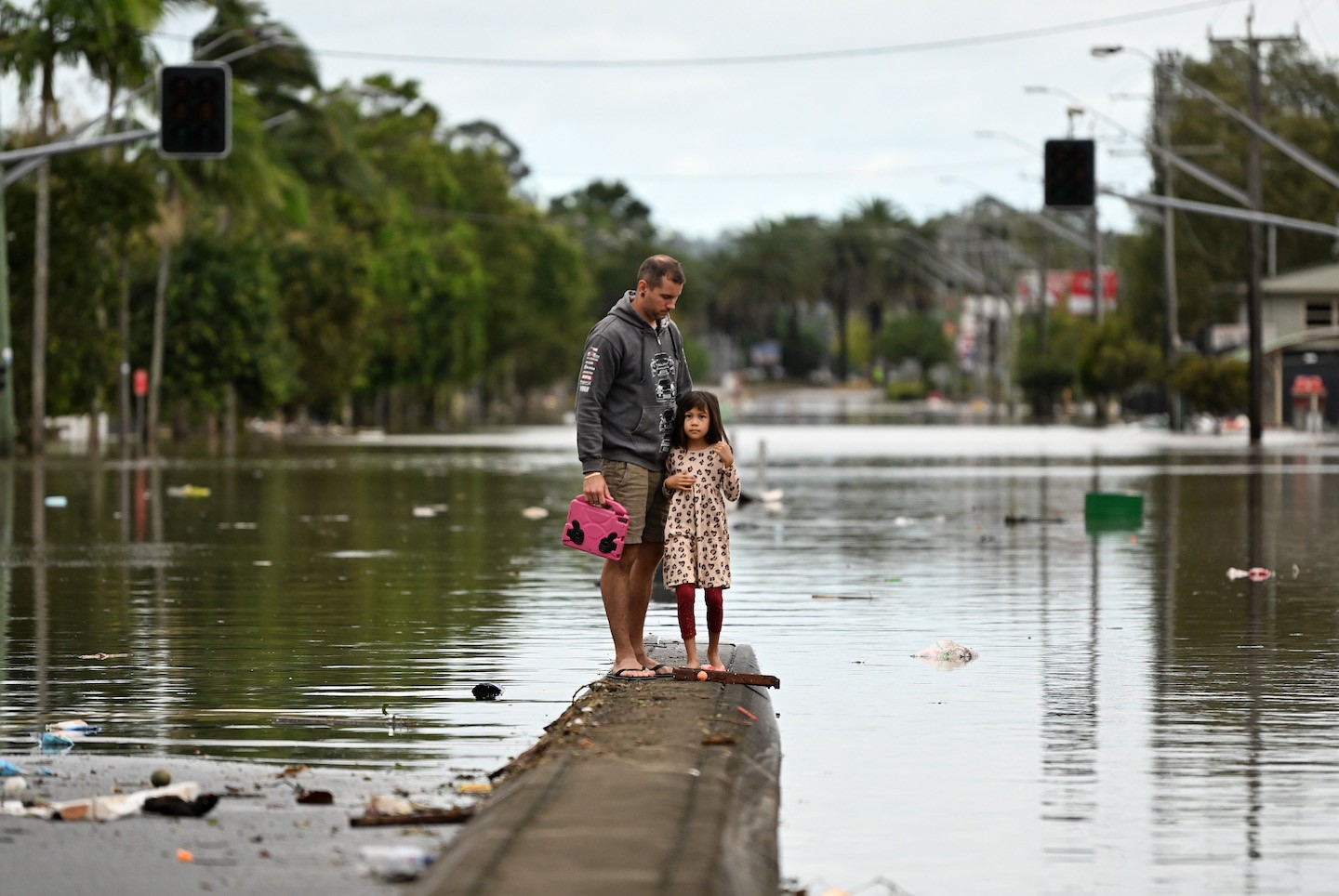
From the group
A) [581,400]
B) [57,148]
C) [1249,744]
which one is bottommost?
[1249,744]

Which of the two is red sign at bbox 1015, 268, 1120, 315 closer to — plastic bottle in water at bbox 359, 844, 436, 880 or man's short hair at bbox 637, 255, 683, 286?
man's short hair at bbox 637, 255, 683, 286

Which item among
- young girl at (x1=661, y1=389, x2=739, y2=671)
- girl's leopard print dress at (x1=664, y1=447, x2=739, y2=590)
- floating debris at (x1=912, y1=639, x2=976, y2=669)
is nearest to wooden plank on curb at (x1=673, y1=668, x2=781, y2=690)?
young girl at (x1=661, y1=389, x2=739, y2=671)

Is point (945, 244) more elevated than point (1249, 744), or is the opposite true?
point (945, 244)

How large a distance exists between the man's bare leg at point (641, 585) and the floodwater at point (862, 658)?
46 cm

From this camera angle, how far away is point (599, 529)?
11.0m

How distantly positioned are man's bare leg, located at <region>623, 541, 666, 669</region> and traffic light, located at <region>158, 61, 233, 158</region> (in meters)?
19.6

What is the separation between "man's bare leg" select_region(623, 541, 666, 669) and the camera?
11469 mm

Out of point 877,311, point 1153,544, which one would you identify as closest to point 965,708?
point 1153,544

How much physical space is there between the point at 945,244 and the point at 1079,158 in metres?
138

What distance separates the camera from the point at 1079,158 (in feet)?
125

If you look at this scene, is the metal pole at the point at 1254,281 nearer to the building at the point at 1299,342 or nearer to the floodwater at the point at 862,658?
the building at the point at 1299,342

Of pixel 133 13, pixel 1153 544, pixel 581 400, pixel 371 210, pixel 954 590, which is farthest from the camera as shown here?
pixel 371 210

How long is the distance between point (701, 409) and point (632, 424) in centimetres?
33

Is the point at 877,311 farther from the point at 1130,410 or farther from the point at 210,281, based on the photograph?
the point at 210,281
